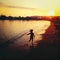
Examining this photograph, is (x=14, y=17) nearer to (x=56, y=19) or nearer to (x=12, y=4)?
(x=12, y=4)

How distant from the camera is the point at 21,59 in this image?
112 inches

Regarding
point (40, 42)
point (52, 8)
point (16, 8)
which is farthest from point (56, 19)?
point (16, 8)

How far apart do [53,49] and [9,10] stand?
2.75ft

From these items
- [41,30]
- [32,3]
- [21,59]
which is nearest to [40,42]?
[41,30]

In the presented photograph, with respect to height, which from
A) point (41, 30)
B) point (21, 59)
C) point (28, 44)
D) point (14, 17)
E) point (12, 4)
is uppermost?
point (12, 4)

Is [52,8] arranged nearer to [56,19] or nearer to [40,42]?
[56,19]

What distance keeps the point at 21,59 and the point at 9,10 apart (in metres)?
0.71

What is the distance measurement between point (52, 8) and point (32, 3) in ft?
0.98

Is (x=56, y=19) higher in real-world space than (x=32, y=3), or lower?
lower

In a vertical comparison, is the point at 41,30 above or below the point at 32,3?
below

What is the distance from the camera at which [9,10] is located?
292 centimetres

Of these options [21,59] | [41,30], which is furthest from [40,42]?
[21,59]

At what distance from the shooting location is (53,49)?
2.96 metres

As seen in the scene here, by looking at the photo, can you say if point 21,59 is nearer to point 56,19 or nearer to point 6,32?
point 6,32
